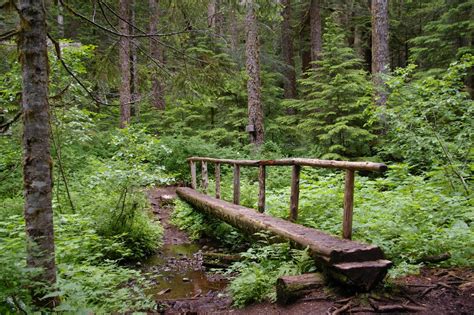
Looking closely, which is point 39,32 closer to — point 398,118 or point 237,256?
point 237,256

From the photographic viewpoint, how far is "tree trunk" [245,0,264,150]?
48.5ft

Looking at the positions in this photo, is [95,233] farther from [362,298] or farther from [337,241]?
[362,298]

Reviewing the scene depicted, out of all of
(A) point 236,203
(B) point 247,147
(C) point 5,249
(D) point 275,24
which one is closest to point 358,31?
(D) point 275,24

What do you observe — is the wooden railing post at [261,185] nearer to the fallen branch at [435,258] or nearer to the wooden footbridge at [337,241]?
the wooden footbridge at [337,241]

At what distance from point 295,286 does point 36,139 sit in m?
3.19

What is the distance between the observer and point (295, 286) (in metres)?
4.17

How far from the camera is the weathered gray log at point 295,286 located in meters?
4.15

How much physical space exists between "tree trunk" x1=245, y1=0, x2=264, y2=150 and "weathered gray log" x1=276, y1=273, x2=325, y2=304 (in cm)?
1102

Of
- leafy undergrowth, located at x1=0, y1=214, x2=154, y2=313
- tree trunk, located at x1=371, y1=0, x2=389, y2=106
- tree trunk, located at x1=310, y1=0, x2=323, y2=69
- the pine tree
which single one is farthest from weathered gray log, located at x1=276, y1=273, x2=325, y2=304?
tree trunk, located at x1=310, y1=0, x2=323, y2=69

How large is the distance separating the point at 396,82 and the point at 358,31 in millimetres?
14425

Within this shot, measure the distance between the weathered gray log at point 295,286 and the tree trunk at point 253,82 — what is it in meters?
11.0

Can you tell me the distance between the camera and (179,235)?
947 centimetres

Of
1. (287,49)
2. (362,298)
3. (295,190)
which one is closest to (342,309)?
(362,298)

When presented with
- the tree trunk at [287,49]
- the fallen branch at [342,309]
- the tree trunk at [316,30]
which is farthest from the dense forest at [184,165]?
the tree trunk at [287,49]
